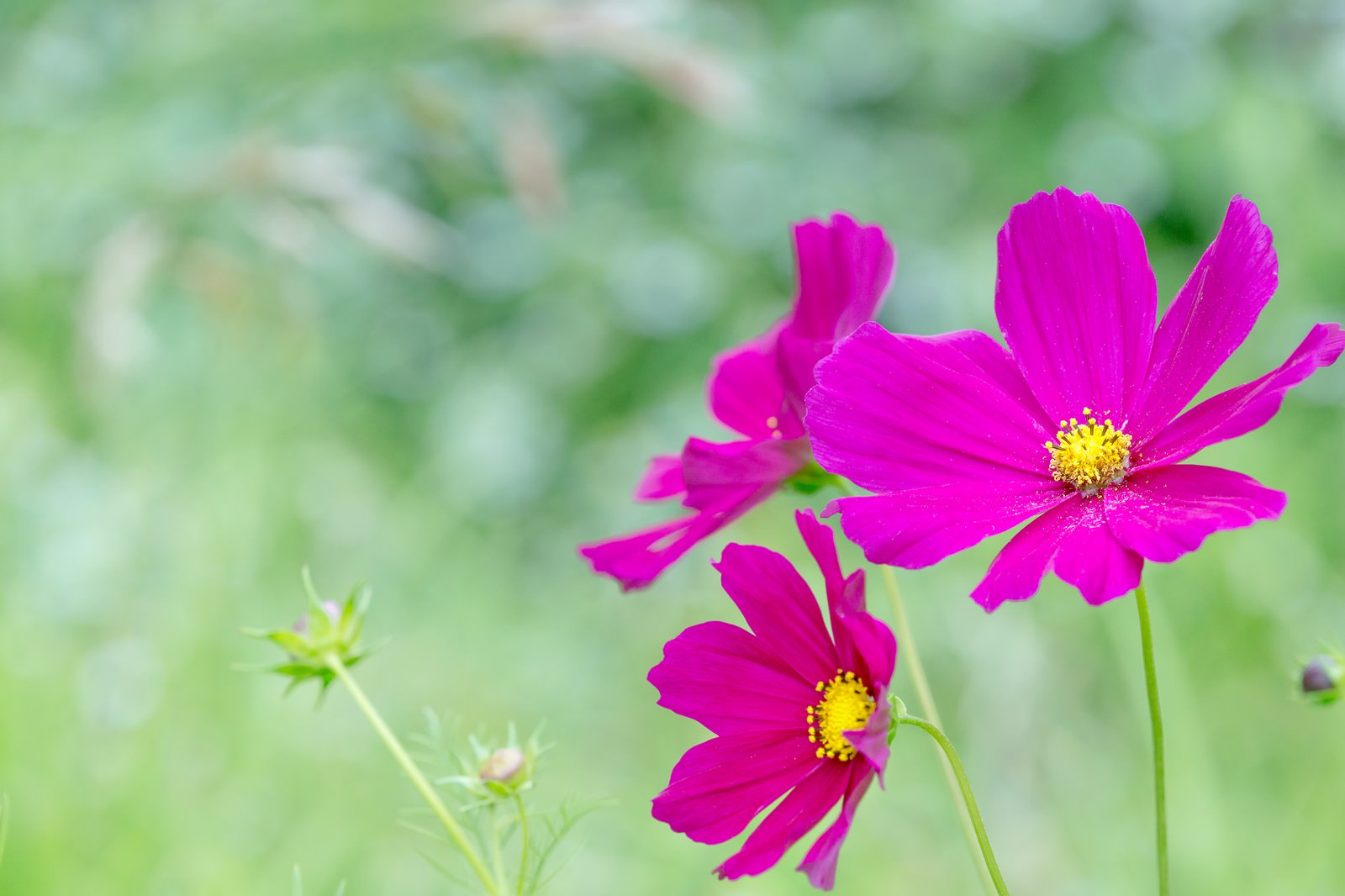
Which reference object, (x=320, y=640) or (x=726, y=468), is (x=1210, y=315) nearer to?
(x=726, y=468)

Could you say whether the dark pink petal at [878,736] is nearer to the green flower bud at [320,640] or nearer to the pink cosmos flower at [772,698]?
the pink cosmos flower at [772,698]

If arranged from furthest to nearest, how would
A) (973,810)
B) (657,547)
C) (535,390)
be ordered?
(535,390)
(657,547)
(973,810)

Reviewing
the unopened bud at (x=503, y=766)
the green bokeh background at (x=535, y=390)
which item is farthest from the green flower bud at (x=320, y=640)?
the green bokeh background at (x=535, y=390)

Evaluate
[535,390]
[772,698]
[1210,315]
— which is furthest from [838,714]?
[535,390]

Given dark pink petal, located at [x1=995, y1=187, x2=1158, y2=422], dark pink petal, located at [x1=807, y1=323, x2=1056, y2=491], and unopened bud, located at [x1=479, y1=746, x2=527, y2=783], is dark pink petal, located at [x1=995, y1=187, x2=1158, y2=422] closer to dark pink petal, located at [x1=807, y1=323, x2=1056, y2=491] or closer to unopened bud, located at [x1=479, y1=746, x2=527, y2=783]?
dark pink petal, located at [x1=807, y1=323, x2=1056, y2=491]

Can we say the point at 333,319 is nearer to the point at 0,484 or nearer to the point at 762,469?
the point at 0,484
